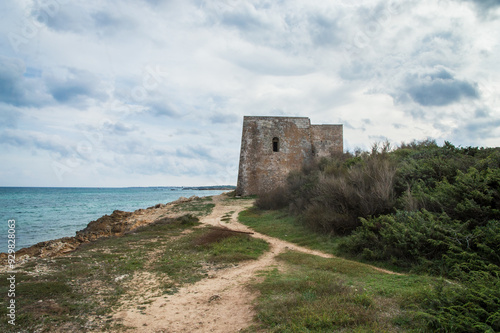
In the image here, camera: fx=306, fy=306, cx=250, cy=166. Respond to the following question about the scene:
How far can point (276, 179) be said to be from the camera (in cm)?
2331

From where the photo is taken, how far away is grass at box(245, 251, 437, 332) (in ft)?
11.3

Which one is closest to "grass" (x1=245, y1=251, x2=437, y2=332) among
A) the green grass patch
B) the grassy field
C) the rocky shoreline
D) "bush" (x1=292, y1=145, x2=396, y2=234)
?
the grassy field

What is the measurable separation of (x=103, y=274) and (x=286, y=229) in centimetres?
617

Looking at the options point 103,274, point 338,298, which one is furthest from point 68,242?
point 338,298

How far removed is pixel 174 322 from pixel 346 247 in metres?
4.66

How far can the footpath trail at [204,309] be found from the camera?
3.87 m

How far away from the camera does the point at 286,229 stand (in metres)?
10.6

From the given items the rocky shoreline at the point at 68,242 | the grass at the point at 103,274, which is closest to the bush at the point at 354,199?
the grass at the point at 103,274

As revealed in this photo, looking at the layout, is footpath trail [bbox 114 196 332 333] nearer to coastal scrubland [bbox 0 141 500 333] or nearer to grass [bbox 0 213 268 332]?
coastal scrubland [bbox 0 141 500 333]

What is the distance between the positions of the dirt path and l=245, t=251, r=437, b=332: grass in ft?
0.93

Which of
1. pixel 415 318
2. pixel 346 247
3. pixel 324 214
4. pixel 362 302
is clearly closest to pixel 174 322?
pixel 362 302

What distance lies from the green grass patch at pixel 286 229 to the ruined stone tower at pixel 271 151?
24.8 ft

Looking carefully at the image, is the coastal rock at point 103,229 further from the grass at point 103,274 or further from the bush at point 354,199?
the bush at point 354,199

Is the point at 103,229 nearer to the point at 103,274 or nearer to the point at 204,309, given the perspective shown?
the point at 103,274
